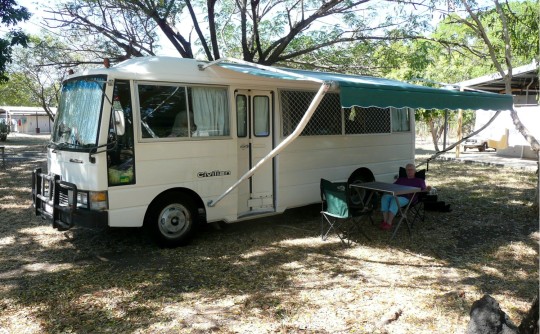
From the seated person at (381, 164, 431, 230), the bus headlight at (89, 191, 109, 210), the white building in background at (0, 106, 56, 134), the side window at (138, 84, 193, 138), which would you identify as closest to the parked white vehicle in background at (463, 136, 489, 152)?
the seated person at (381, 164, 431, 230)

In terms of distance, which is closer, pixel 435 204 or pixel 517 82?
pixel 435 204

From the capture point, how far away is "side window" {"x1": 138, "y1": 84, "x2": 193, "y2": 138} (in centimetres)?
551

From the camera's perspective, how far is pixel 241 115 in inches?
255

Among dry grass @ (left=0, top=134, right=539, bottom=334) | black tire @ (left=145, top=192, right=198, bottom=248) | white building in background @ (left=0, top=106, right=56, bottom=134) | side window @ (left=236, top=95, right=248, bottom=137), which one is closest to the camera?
dry grass @ (left=0, top=134, right=539, bottom=334)

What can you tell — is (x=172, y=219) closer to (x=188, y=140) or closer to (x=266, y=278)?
(x=188, y=140)

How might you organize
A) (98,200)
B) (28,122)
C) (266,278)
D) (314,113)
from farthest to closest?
(28,122), (314,113), (98,200), (266,278)

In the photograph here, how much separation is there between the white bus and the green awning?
0.05 ft

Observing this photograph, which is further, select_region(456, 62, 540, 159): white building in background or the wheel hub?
select_region(456, 62, 540, 159): white building in background

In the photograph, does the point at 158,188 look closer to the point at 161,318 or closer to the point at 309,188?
the point at 161,318

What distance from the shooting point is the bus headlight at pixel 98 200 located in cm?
519

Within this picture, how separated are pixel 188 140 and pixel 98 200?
1.33m

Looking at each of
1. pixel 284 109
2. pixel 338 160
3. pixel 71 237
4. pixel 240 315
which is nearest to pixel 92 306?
pixel 240 315

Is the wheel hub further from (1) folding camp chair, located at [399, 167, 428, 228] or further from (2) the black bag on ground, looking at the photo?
(2) the black bag on ground

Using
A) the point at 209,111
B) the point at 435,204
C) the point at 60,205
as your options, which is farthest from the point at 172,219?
the point at 435,204
